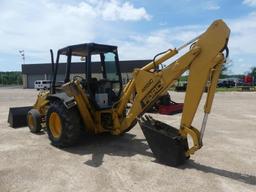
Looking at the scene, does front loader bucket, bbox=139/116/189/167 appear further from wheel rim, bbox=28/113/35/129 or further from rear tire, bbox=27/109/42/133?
wheel rim, bbox=28/113/35/129

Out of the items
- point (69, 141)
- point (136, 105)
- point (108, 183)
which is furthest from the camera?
point (69, 141)

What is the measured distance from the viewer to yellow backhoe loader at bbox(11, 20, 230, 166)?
5836mm

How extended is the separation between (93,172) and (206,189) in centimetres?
204

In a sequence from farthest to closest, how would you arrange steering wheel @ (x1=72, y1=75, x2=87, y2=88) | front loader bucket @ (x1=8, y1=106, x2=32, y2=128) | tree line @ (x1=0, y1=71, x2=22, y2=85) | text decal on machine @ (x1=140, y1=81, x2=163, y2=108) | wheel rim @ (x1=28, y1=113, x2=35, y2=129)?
1. tree line @ (x1=0, y1=71, x2=22, y2=85)
2. front loader bucket @ (x1=8, y1=106, x2=32, y2=128)
3. wheel rim @ (x1=28, y1=113, x2=35, y2=129)
4. steering wheel @ (x1=72, y1=75, x2=87, y2=88)
5. text decal on machine @ (x1=140, y1=81, x2=163, y2=108)

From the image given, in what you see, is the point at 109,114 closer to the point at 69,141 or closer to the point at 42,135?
the point at 69,141

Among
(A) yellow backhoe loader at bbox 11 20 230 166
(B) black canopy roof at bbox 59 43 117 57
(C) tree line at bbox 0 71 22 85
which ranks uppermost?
(B) black canopy roof at bbox 59 43 117 57

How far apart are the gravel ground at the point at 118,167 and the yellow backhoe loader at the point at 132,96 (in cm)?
42

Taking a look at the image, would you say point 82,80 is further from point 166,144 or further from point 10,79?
point 10,79

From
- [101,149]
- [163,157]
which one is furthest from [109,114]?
→ [163,157]

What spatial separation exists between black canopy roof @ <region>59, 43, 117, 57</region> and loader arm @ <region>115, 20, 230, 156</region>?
1.71 metres

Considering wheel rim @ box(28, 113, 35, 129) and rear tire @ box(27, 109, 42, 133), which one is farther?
wheel rim @ box(28, 113, 35, 129)

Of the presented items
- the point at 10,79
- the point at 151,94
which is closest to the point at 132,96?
the point at 151,94

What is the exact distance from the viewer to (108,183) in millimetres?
5348

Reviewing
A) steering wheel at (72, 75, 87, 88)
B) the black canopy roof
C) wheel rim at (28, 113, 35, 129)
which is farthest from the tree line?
steering wheel at (72, 75, 87, 88)
